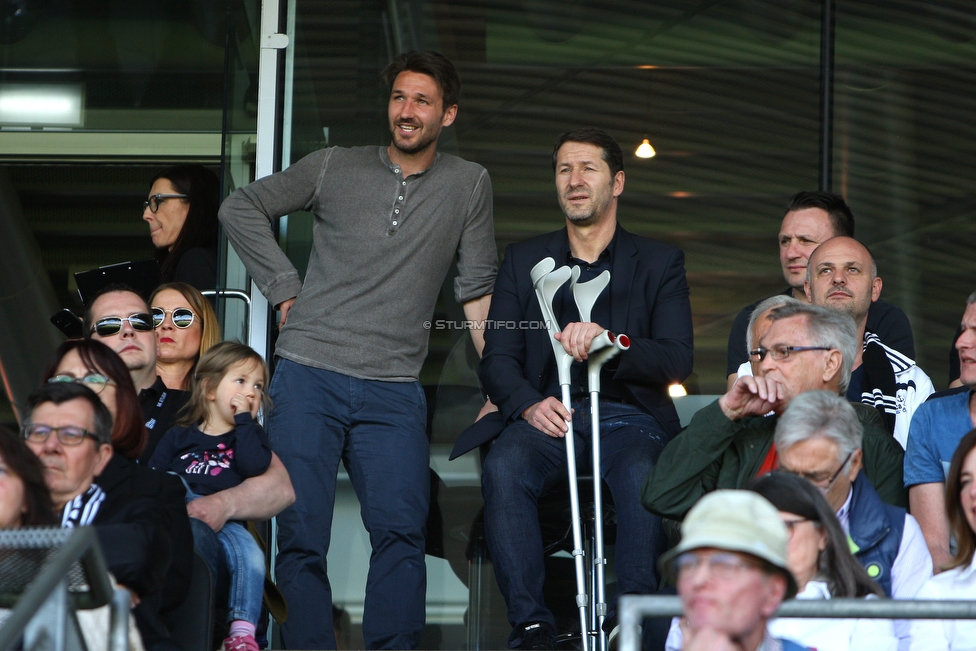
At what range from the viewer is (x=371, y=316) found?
16.8 feet

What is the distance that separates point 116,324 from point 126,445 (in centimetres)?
80

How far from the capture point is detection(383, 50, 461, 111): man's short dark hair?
5.28 meters

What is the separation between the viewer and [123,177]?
28.3 feet

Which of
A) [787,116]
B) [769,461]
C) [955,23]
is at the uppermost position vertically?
[955,23]

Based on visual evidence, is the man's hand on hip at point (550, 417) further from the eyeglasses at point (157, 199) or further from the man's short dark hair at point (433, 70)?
the eyeglasses at point (157, 199)

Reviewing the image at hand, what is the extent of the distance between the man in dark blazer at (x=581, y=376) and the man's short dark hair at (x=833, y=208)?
556 millimetres

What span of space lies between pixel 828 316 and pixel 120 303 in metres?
2.17

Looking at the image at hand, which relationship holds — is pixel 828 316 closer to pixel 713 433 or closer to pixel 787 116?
pixel 713 433

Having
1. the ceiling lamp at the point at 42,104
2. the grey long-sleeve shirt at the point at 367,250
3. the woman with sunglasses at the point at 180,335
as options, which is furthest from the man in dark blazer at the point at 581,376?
the ceiling lamp at the point at 42,104

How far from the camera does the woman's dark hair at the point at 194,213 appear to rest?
5.68 m

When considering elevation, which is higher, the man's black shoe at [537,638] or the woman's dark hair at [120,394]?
the woman's dark hair at [120,394]

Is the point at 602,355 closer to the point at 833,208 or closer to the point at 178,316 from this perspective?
the point at 833,208

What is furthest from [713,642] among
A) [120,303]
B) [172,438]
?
[120,303]

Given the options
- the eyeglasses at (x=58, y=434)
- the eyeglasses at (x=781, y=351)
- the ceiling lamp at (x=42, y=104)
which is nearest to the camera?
the eyeglasses at (x=58, y=434)
